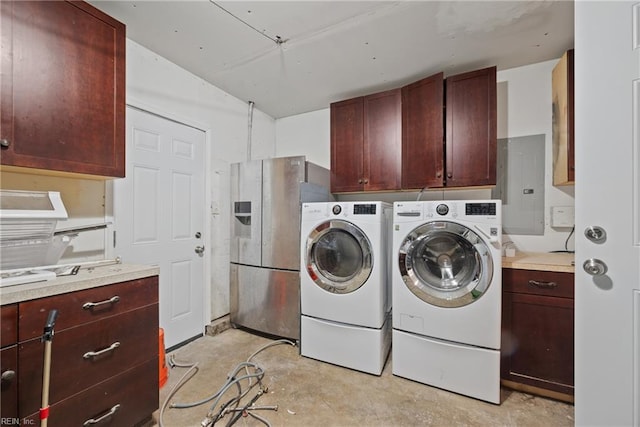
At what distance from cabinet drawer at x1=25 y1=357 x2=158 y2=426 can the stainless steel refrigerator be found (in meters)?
1.14

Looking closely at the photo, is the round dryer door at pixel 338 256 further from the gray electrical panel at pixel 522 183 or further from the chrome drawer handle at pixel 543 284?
the gray electrical panel at pixel 522 183

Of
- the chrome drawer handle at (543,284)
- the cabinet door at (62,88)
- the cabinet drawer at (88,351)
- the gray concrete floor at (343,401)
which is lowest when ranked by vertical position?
the gray concrete floor at (343,401)

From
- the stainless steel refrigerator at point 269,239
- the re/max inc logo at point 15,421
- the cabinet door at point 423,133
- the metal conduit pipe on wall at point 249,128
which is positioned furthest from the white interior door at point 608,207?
the metal conduit pipe on wall at point 249,128

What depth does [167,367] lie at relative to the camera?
196cm

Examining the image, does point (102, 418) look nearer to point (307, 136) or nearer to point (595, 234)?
point (595, 234)

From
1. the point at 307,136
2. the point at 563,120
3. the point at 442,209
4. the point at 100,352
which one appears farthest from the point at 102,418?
the point at 563,120

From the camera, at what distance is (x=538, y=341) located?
1649 millimetres

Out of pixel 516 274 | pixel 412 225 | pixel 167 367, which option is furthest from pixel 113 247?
pixel 516 274

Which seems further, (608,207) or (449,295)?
(449,295)

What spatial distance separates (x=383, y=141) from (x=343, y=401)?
204 centimetres

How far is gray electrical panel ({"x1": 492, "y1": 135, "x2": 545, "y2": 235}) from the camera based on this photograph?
7.29 feet

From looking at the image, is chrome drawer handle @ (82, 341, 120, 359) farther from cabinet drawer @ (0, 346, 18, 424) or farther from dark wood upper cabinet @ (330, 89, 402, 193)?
dark wood upper cabinet @ (330, 89, 402, 193)

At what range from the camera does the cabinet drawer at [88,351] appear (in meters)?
0.97

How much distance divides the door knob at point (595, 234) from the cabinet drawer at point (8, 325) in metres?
2.08
